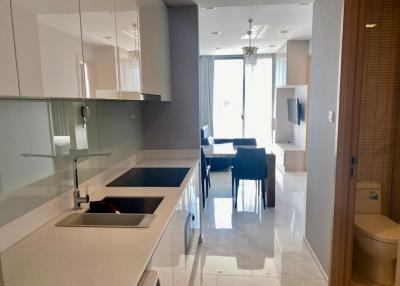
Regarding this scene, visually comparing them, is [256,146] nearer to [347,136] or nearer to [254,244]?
[254,244]

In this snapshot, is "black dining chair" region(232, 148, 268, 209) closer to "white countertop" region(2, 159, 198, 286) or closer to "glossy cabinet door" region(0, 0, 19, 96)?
"white countertop" region(2, 159, 198, 286)

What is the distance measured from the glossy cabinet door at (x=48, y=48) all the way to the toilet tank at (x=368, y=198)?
2.63 metres

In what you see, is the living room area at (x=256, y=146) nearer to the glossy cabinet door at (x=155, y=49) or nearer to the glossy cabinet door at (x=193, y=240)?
the glossy cabinet door at (x=193, y=240)

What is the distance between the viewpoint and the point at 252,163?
4121 mm

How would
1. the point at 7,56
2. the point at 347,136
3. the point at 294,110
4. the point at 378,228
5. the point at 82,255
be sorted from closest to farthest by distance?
the point at 7,56 → the point at 82,255 → the point at 347,136 → the point at 378,228 → the point at 294,110

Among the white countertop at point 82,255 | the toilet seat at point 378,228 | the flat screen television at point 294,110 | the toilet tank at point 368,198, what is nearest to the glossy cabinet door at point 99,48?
the white countertop at point 82,255

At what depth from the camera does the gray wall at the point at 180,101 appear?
300 centimetres

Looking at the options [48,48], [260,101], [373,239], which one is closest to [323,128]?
[373,239]

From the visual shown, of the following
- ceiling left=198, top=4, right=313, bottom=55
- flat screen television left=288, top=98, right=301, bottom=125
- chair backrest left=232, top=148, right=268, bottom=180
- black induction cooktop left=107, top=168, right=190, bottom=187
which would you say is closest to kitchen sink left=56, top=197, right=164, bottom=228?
black induction cooktop left=107, top=168, right=190, bottom=187

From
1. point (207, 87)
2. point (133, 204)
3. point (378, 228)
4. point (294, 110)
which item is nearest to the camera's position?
point (133, 204)

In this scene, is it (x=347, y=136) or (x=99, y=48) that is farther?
(x=347, y=136)

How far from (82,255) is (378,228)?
2399 millimetres

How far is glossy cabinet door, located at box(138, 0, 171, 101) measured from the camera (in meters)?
2.13

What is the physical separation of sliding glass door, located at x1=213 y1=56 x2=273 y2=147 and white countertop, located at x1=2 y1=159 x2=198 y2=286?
6487 mm
